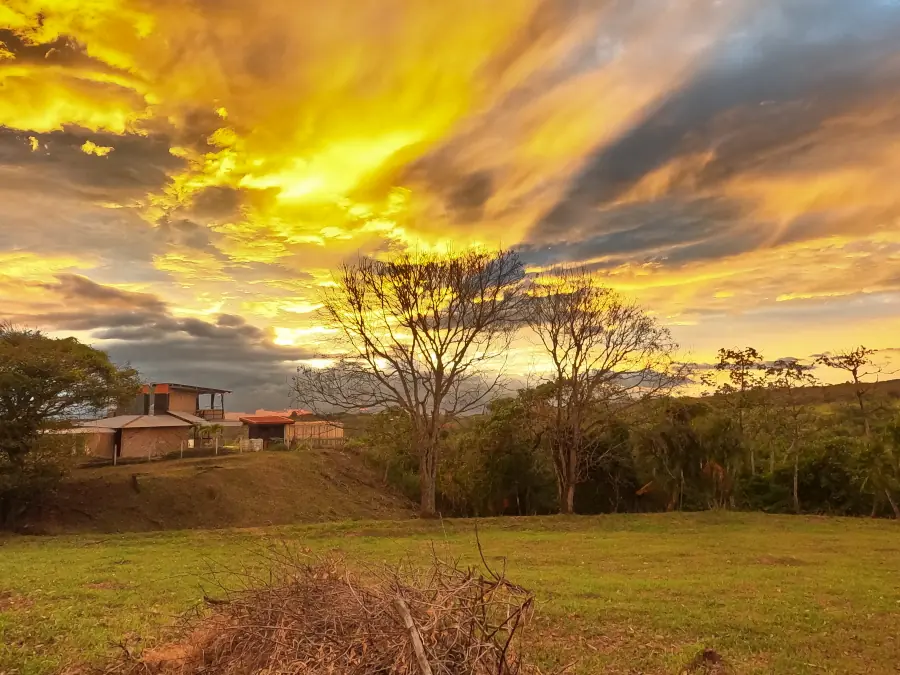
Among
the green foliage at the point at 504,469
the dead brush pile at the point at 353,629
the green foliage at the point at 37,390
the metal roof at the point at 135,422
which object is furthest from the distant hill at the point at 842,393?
the metal roof at the point at 135,422

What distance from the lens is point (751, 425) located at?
2639cm

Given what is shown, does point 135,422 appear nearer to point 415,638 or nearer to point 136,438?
point 136,438

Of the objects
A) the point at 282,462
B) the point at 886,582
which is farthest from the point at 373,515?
the point at 886,582

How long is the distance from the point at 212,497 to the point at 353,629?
23980 mm

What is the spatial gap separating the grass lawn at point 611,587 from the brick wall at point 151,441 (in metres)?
16.8

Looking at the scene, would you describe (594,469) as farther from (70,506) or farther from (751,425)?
(70,506)

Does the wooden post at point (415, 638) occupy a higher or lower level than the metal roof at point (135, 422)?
higher

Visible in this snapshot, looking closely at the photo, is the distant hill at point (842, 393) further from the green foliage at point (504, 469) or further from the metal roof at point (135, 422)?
the metal roof at point (135, 422)

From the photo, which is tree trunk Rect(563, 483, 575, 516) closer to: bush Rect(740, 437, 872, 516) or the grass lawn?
the grass lawn

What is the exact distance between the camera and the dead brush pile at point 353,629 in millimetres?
3170

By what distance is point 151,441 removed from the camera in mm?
35188

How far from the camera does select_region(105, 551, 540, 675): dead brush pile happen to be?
317 centimetres

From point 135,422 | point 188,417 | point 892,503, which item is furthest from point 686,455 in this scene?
point 188,417

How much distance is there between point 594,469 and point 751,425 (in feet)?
24.5
